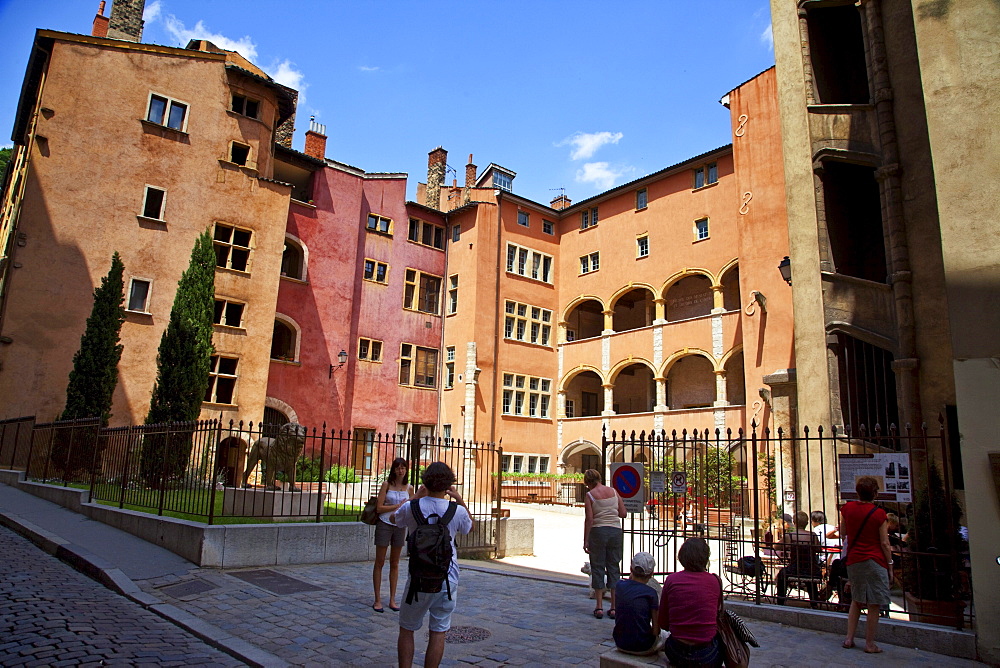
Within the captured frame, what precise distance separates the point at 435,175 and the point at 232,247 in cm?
1541

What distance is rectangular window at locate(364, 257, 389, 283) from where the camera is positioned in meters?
32.2

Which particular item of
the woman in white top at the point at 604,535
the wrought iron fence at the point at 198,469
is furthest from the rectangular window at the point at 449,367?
the woman in white top at the point at 604,535

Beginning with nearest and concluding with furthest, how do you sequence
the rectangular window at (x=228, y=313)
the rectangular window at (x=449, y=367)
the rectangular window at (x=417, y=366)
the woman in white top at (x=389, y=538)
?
the woman in white top at (x=389, y=538) < the rectangular window at (x=228, y=313) < the rectangular window at (x=417, y=366) < the rectangular window at (x=449, y=367)

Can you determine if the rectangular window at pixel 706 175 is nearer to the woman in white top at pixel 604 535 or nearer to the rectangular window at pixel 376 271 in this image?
the rectangular window at pixel 376 271

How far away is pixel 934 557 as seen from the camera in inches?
307

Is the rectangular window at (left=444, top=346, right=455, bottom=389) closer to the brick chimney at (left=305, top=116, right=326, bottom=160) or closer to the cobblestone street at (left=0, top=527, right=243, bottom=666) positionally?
the brick chimney at (left=305, top=116, right=326, bottom=160)

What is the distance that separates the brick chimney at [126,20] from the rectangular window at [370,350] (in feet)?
52.6

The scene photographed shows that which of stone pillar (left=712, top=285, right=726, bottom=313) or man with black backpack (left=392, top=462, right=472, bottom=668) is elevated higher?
stone pillar (left=712, top=285, right=726, bottom=313)

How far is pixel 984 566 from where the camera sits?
7.03 m

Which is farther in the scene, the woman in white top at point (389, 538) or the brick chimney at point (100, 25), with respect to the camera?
the brick chimney at point (100, 25)

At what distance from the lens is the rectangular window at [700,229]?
101ft

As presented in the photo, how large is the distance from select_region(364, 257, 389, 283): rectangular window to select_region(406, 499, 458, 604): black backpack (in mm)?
27950

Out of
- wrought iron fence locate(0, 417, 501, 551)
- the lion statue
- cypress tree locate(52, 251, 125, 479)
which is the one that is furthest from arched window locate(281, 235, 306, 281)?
the lion statue

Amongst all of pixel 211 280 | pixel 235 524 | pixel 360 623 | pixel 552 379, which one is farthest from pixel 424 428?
pixel 360 623
